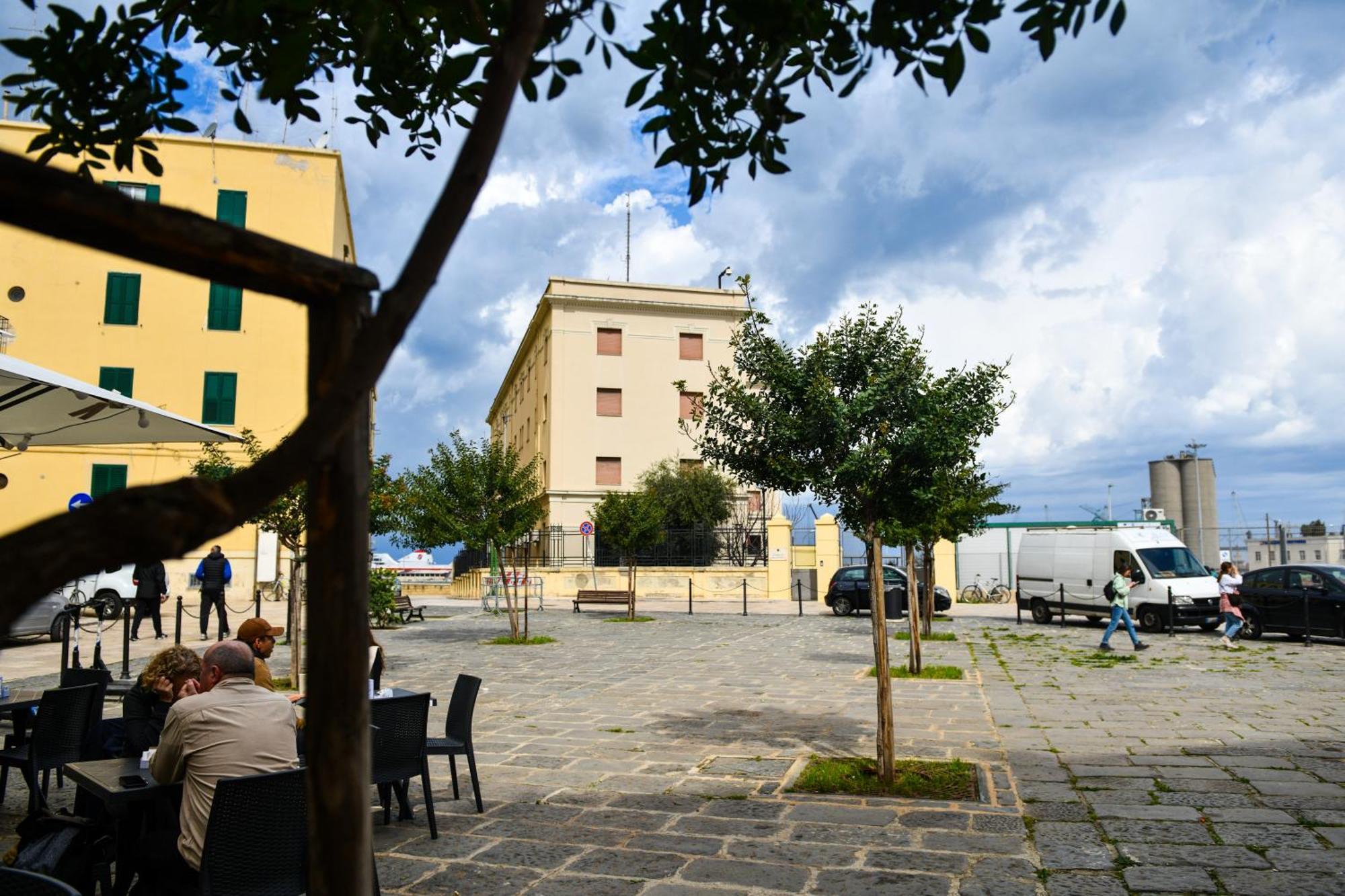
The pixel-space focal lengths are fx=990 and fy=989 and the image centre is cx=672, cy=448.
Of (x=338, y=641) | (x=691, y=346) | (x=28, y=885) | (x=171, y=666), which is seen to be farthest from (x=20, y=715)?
(x=691, y=346)

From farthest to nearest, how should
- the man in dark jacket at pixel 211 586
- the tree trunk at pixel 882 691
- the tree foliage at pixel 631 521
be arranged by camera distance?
the tree foliage at pixel 631 521 → the man in dark jacket at pixel 211 586 → the tree trunk at pixel 882 691

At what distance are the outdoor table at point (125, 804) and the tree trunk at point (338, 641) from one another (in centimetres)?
312

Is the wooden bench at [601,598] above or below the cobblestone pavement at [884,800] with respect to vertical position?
above

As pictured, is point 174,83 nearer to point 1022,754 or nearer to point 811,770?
point 811,770

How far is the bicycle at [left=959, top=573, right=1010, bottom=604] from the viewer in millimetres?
35500

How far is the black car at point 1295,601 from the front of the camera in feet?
59.3

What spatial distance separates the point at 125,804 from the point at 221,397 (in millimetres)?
28714

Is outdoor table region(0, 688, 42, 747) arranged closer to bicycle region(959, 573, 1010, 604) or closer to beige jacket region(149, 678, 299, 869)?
beige jacket region(149, 678, 299, 869)

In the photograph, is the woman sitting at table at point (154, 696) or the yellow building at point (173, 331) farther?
the yellow building at point (173, 331)

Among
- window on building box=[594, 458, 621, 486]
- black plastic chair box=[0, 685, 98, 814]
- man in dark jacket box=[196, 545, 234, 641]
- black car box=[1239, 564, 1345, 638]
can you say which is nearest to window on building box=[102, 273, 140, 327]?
man in dark jacket box=[196, 545, 234, 641]

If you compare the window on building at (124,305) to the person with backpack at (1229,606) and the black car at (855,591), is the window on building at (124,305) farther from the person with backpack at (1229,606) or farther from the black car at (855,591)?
the person with backpack at (1229,606)

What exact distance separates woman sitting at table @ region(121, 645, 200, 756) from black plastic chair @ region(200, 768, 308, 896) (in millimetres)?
1768

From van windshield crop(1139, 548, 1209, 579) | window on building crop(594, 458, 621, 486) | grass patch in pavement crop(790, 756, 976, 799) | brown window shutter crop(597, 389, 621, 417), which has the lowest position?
grass patch in pavement crop(790, 756, 976, 799)

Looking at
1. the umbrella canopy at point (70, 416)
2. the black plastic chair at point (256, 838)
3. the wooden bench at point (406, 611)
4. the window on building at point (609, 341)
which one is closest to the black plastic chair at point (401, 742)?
the black plastic chair at point (256, 838)
